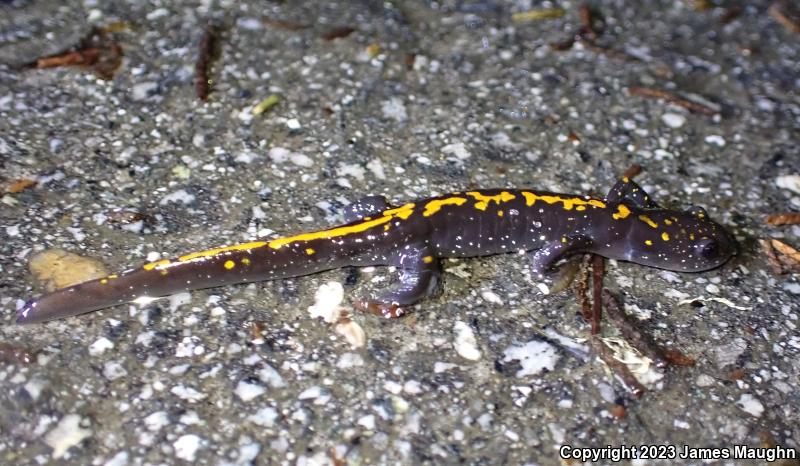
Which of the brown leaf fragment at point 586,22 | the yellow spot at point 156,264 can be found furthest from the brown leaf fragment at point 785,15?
the yellow spot at point 156,264

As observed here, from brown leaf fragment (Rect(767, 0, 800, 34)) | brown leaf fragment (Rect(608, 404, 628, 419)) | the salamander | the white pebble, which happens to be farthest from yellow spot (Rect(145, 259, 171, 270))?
brown leaf fragment (Rect(767, 0, 800, 34))

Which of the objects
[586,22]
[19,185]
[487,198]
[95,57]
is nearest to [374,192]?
[487,198]

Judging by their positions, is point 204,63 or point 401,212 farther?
point 204,63

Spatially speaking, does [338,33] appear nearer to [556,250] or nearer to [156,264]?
[556,250]

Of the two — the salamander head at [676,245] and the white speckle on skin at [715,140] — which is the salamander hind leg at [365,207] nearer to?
the salamander head at [676,245]

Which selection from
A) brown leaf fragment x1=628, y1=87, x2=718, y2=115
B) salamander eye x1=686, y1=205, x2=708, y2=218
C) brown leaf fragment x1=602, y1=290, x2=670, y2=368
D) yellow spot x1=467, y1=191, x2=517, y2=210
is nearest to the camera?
brown leaf fragment x1=602, y1=290, x2=670, y2=368

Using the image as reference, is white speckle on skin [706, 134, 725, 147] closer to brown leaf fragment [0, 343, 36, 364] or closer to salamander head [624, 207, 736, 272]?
salamander head [624, 207, 736, 272]

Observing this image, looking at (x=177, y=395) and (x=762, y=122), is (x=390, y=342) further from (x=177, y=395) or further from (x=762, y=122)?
(x=762, y=122)
